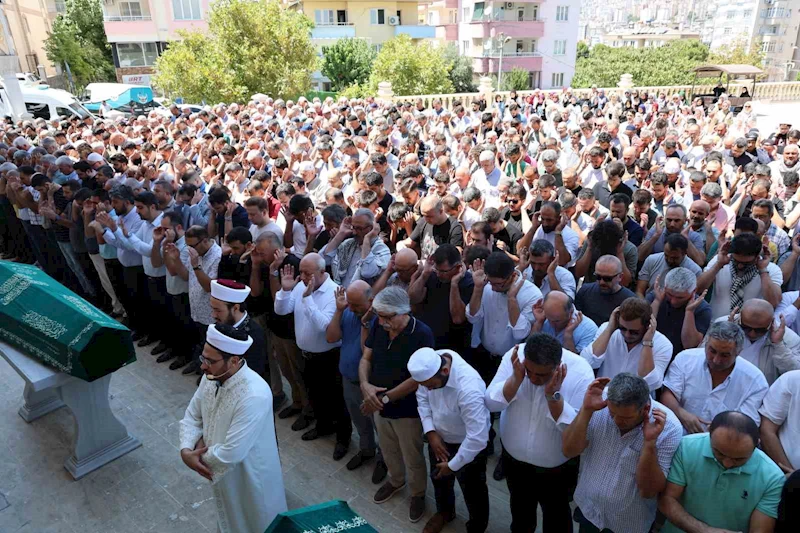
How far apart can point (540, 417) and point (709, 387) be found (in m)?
1.05

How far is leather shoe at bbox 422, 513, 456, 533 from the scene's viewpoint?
394cm

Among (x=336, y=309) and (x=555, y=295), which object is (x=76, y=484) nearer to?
(x=336, y=309)

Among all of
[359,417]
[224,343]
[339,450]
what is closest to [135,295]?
[339,450]

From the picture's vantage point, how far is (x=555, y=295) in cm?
383

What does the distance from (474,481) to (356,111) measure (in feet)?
38.6

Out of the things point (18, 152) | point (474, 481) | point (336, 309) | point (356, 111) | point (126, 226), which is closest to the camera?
point (474, 481)

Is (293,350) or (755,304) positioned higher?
(755,304)

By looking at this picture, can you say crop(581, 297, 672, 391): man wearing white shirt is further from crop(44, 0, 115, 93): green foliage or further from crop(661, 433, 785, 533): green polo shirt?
crop(44, 0, 115, 93): green foliage

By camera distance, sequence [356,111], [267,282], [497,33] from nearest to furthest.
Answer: [267,282]
[356,111]
[497,33]

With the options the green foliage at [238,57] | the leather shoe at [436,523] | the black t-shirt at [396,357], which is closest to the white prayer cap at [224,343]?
the black t-shirt at [396,357]

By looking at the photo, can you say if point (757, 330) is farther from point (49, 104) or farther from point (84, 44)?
point (84, 44)

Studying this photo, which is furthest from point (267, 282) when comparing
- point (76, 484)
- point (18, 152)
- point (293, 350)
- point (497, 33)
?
point (497, 33)

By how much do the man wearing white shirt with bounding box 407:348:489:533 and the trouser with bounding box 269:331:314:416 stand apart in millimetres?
1723

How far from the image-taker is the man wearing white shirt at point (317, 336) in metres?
4.45
